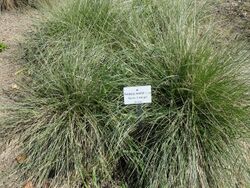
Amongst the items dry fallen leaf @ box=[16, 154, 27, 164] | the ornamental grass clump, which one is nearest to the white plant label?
the ornamental grass clump

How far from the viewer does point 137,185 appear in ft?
9.42

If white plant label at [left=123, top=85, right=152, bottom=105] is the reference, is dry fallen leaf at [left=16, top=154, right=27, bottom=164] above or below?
below

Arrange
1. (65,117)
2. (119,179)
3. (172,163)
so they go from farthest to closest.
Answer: (65,117)
(119,179)
(172,163)

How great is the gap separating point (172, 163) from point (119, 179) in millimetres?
452

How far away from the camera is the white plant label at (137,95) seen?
277cm

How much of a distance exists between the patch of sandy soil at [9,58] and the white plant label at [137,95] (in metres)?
1.06

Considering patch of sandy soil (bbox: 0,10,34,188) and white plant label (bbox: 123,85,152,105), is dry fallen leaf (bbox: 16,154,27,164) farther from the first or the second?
white plant label (bbox: 123,85,152,105)

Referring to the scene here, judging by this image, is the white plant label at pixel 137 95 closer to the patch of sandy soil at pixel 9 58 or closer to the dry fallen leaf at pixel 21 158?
the dry fallen leaf at pixel 21 158

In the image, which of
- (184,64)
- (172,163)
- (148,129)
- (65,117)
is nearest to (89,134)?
(65,117)

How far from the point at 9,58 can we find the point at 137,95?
2084 millimetres

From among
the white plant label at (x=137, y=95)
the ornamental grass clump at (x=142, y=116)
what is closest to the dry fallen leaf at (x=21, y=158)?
the ornamental grass clump at (x=142, y=116)

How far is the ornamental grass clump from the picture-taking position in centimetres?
279

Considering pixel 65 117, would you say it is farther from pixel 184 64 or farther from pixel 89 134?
pixel 184 64

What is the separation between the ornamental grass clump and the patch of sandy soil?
0.12 m
